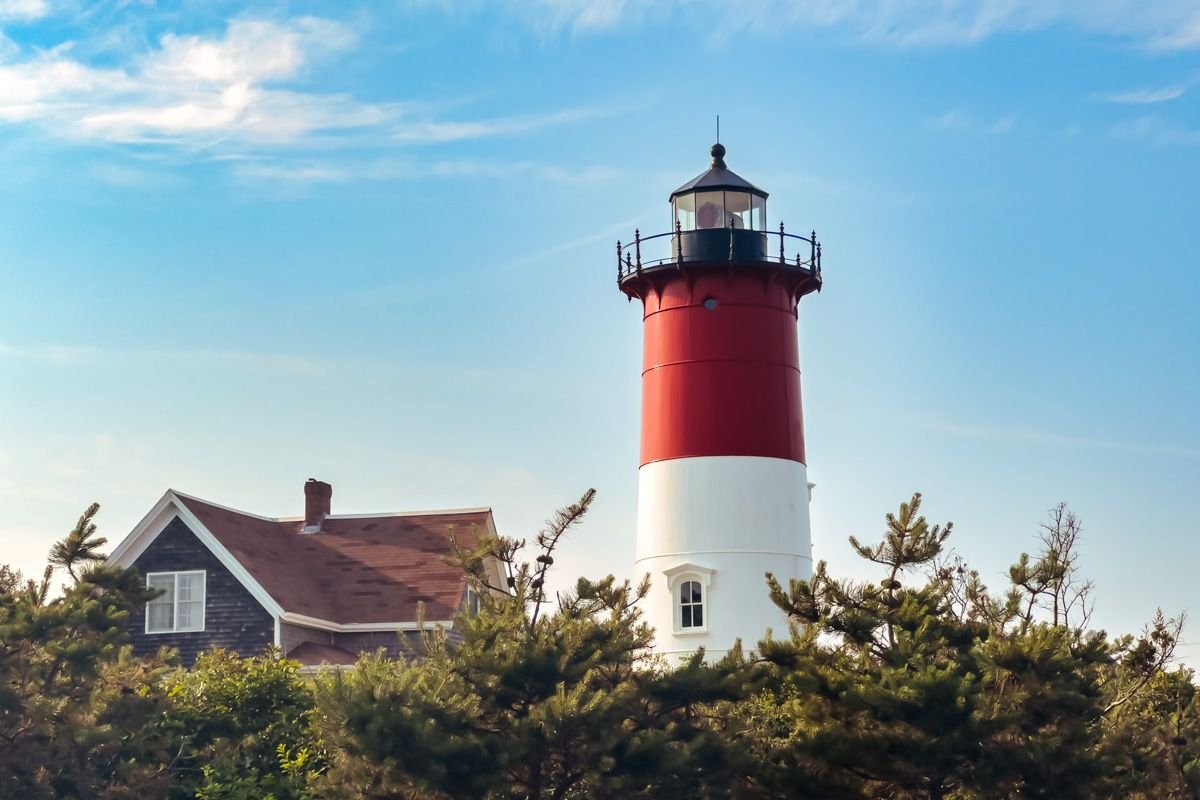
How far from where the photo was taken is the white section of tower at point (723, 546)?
92.1ft

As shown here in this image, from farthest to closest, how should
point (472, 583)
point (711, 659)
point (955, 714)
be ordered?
point (711, 659), point (472, 583), point (955, 714)

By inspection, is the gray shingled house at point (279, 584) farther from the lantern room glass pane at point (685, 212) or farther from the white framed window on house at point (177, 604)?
the lantern room glass pane at point (685, 212)

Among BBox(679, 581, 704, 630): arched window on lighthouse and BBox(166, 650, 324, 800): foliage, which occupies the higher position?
BBox(679, 581, 704, 630): arched window on lighthouse

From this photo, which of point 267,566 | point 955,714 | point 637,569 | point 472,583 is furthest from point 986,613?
point 267,566

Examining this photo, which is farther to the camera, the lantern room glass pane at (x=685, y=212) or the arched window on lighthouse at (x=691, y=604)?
the lantern room glass pane at (x=685, y=212)

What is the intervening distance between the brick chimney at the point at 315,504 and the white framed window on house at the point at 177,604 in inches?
157

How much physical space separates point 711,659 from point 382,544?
8.05m

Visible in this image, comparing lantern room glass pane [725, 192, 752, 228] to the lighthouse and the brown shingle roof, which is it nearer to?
the lighthouse

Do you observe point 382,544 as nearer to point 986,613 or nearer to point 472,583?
point 472,583

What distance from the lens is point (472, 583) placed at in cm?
1994

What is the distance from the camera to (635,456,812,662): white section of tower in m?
28.1


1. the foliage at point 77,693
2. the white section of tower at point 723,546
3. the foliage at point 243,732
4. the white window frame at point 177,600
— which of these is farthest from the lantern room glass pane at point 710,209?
the foliage at point 77,693

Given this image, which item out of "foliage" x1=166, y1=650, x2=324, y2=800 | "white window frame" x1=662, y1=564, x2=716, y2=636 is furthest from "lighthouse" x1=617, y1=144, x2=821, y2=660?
"foliage" x1=166, y1=650, x2=324, y2=800

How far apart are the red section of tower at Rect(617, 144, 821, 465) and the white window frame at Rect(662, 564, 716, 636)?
74.7 inches
